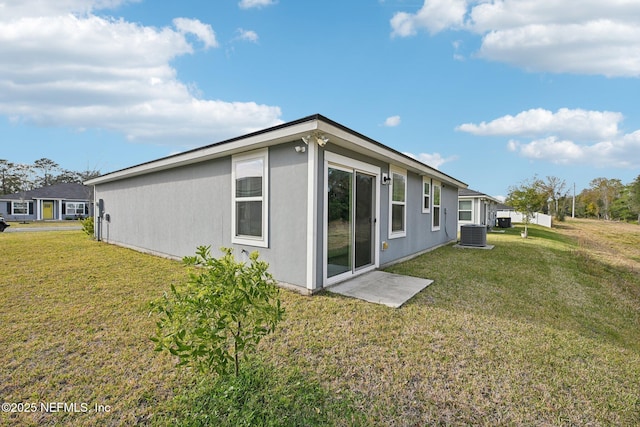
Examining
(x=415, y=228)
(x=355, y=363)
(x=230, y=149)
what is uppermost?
(x=230, y=149)

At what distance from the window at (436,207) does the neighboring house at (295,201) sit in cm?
92

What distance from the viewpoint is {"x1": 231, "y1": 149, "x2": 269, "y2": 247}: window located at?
5.01 meters

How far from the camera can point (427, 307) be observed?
3.94 m

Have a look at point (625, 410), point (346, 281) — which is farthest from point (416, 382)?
point (346, 281)

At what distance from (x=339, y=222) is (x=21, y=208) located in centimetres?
3749

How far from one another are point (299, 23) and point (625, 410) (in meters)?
9.16

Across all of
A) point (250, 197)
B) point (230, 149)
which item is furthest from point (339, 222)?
point (230, 149)

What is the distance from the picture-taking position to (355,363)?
2.54m

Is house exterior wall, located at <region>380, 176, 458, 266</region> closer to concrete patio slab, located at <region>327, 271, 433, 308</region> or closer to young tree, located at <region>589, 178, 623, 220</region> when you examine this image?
concrete patio slab, located at <region>327, 271, 433, 308</region>

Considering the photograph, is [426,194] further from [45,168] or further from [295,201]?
[45,168]

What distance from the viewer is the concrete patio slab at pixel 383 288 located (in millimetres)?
4254

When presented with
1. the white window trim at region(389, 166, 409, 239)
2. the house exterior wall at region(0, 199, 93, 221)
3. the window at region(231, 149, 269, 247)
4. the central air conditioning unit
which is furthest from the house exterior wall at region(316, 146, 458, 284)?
the house exterior wall at region(0, 199, 93, 221)

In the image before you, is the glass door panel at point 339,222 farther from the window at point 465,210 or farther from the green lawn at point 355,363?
the window at point 465,210

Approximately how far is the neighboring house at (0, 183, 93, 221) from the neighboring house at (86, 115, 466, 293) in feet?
90.8
